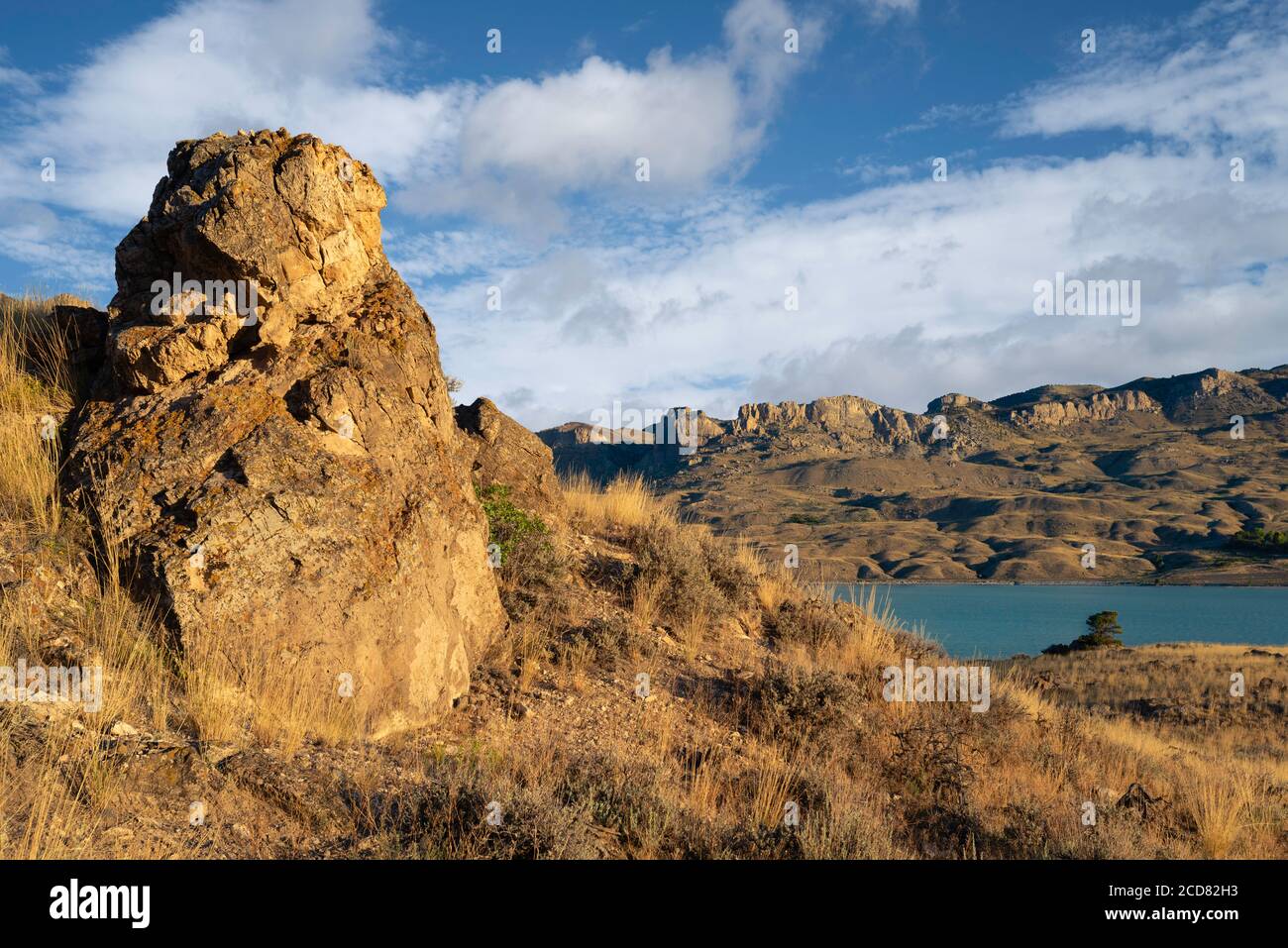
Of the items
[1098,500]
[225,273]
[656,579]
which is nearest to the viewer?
[225,273]

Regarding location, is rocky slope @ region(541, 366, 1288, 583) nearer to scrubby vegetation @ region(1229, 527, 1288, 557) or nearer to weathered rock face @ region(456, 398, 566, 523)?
scrubby vegetation @ region(1229, 527, 1288, 557)

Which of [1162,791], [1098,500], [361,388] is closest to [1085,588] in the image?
[1098,500]

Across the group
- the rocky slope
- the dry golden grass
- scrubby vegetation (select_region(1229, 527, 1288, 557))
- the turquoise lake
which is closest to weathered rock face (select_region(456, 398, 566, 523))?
the dry golden grass

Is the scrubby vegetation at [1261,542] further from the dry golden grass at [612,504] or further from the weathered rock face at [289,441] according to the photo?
the weathered rock face at [289,441]

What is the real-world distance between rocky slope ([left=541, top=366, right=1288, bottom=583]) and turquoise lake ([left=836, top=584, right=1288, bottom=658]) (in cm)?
892

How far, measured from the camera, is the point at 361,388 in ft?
21.9

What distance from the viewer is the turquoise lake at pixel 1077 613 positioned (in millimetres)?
48906

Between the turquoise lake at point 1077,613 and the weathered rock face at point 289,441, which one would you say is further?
the turquoise lake at point 1077,613

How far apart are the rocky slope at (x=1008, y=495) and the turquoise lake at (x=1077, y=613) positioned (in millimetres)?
8924

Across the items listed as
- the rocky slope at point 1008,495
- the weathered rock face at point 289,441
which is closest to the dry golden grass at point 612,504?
the weathered rock face at point 289,441

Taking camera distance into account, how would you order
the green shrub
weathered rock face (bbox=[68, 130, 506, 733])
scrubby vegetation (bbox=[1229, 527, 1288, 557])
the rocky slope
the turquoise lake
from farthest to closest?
the rocky slope
scrubby vegetation (bbox=[1229, 527, 1288, 557])
the turquoise lake
the green shrub
weathered rock face (bbox=[68, 130, 506, 733])

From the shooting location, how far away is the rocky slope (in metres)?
99.6
